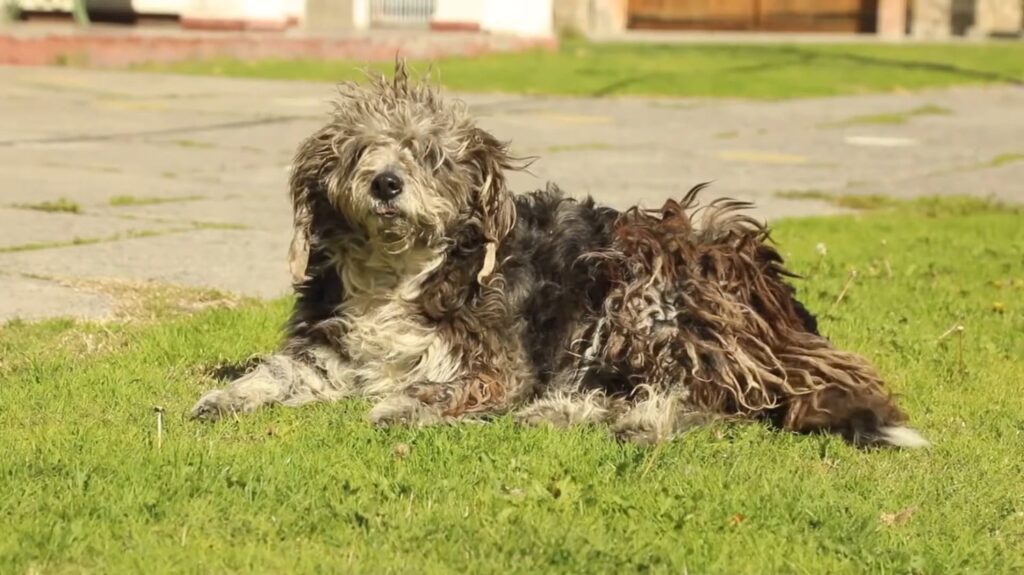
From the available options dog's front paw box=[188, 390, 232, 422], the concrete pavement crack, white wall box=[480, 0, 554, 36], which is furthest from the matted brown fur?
white wall box=[480, 0, 554, 36]

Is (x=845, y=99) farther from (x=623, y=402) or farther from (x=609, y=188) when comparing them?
(x=623, y=402)

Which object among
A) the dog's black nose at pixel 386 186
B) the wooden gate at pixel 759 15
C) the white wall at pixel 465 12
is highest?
the white wall at pixel 465 12

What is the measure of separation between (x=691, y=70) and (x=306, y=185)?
64.4ft

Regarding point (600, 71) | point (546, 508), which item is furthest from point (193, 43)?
point (546, 508)

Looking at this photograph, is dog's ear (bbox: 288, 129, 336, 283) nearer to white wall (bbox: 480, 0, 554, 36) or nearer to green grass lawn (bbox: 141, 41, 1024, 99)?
green grass lawn (bbox: 141, 41, 1024, 99)

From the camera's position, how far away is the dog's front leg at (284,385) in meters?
5.80

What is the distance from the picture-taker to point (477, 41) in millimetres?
26141

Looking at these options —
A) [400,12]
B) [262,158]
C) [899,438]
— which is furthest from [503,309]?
[400,12]

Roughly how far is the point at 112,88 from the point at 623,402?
1417 cm

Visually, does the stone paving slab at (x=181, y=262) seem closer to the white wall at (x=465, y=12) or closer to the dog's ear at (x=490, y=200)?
the dog's ear at (x=490, y=200)

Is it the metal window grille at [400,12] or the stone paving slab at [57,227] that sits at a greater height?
the metal window grille at [400,12]

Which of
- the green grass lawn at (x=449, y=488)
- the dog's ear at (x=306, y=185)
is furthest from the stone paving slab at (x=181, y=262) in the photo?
the dog's ear at (x=306, y=185)

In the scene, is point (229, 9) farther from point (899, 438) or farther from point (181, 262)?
point (899, 438)

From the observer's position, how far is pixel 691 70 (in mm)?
25156
